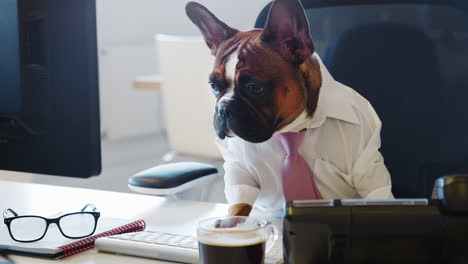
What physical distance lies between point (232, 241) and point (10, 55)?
1.33ft

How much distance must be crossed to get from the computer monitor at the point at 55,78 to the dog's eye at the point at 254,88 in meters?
0.21

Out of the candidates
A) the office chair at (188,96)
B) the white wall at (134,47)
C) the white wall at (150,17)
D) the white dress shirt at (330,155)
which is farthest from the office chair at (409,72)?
the white wall at (150,17)

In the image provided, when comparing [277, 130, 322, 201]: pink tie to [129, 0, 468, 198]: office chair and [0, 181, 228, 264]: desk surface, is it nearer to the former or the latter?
[0, 181, 228, 264]: desk surface

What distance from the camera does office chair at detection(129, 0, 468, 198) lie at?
4.31 feet

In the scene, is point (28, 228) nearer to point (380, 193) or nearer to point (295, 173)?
point (295, 173)

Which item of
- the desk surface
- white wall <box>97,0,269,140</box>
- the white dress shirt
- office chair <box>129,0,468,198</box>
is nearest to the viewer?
the white dress shirt

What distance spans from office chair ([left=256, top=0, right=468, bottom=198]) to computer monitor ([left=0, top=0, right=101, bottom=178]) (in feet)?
1.92

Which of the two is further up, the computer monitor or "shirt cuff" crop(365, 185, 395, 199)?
the computer monitor

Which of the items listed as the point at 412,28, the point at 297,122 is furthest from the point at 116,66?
the point at 297,122

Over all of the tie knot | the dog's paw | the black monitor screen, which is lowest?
the dog's paw

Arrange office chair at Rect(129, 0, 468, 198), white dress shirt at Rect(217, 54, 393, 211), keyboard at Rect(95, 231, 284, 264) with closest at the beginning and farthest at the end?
keyboard at Rect(95, 231, 284, 264), white dress shirt at Rect(217, 54, 393, 211), office chair at Rect(129, 0, 468, 198)

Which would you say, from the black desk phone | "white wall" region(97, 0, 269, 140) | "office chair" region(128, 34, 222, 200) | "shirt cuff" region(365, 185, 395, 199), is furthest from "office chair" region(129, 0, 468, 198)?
"white wall" region(97, 0, 269, 140)

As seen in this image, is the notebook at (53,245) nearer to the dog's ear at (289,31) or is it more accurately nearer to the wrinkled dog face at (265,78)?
the wrinkled dog face at (265,78)

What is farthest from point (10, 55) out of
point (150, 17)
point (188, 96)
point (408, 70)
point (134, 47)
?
point (150, 17)
